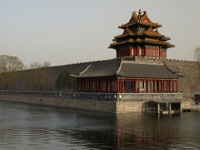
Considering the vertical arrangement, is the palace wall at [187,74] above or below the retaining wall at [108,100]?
above

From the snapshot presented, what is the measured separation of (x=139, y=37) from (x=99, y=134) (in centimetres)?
3670

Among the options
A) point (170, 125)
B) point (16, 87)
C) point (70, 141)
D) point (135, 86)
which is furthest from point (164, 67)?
point (16, 87)

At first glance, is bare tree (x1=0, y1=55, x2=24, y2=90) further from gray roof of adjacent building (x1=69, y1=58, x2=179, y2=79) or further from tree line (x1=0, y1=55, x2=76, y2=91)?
gray roof of adjacent building (x1=69, y1=58, x2=179, y2=79)

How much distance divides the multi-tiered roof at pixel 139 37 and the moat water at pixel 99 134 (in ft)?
85.1

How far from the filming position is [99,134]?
26531 millimetres

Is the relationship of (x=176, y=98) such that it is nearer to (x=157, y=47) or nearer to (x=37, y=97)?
(x=157, y=47)

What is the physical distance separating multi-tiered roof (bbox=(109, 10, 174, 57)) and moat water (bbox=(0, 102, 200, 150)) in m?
25.9

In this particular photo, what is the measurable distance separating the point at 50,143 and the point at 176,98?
29.4 meters

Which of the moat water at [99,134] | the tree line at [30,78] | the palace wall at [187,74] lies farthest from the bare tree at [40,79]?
the moat water at [99,134]

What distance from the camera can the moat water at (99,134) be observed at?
21.8 metres

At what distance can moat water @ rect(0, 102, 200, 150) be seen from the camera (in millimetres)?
21781

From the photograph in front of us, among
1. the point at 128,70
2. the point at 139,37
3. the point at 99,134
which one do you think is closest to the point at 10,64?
the point at 139,37

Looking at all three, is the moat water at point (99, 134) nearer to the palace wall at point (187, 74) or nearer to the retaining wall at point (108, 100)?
the retaining wall at point (108, 100)

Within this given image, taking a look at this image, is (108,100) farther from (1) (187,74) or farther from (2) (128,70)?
(1) (187,74)
